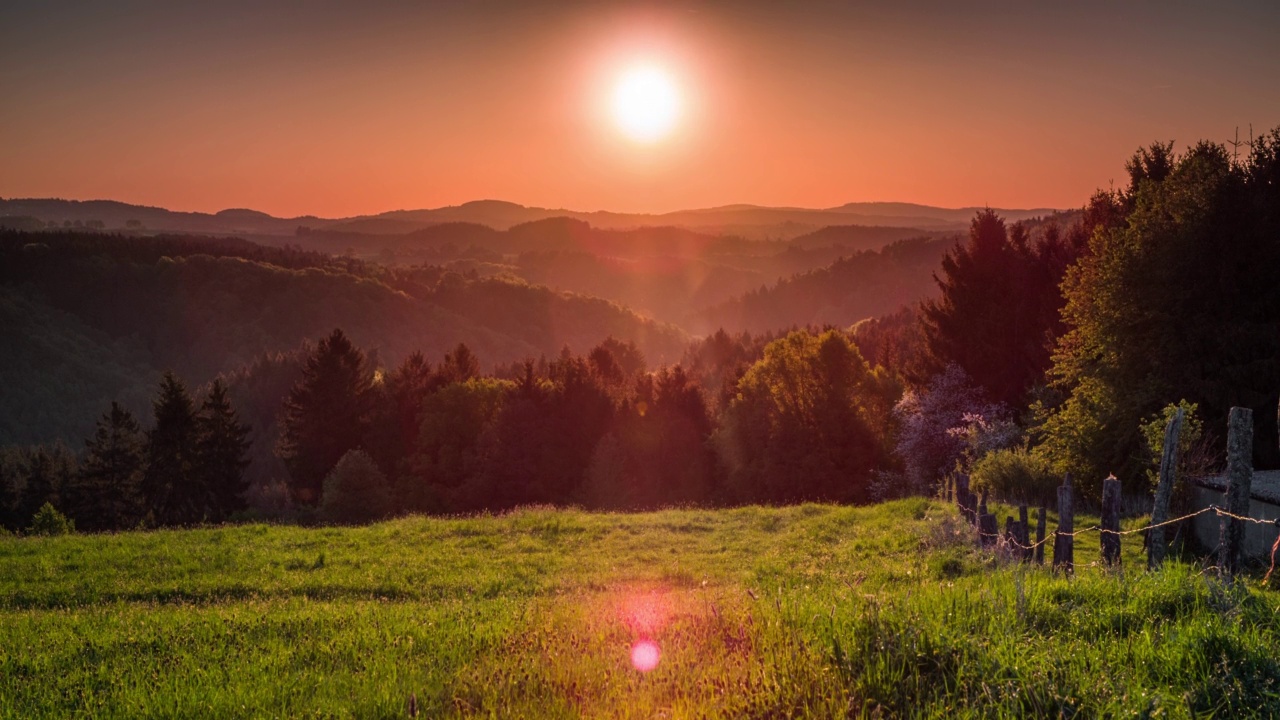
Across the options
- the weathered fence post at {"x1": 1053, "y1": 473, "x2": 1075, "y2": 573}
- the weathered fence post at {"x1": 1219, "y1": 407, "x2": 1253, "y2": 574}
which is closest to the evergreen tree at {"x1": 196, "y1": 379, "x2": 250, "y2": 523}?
the weathered fence post at {"x1": 1053, "y1": 473, "x2": 1075, "y2": 573}

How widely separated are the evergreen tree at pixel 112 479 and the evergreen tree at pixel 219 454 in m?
4.27

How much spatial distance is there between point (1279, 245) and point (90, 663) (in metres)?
31.4

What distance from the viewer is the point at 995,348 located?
42531 mm

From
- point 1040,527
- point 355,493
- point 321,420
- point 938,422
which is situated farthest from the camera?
point 321,420

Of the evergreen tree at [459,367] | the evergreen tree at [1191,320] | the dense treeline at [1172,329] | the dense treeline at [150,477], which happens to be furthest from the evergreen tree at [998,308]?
the dense treeline at [150,477]

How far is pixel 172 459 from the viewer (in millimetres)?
56094

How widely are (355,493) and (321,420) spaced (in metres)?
16.6

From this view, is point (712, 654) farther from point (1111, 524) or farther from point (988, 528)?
point (988, 528)

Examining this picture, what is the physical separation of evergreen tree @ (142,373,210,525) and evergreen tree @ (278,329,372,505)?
10.5 metres

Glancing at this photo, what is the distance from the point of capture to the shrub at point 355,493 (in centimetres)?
5244

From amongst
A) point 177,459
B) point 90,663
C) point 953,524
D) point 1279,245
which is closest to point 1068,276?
point 1279,245

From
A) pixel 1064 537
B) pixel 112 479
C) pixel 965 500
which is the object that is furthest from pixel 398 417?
pixel 1064 537

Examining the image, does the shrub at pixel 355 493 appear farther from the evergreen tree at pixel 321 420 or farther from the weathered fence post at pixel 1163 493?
the weathered fence post at pixel 1163 493

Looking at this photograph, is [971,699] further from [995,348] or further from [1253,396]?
[995,348]
